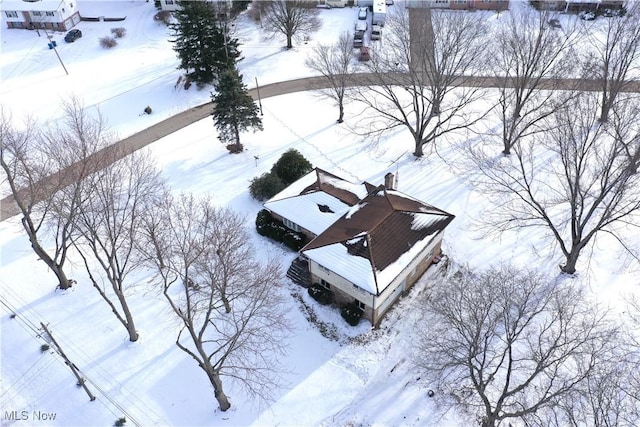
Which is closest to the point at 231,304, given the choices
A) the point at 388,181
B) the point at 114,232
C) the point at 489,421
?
the point at 114,232

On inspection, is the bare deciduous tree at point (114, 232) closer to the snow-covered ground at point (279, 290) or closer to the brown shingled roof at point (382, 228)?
the snow-covered ground at point (279, 290)

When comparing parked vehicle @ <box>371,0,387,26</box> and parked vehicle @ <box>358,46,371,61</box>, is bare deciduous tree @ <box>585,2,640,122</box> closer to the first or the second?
parked vehicle @ <box>358,46,371,61</box>

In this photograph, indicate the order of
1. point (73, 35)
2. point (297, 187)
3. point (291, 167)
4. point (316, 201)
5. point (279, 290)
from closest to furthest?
point (279, 290) < point (316, 201) < point (297, 187) < point (291, 167) < point (73, 35)

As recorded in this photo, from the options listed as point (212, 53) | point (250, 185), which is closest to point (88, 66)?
point (212, 53)

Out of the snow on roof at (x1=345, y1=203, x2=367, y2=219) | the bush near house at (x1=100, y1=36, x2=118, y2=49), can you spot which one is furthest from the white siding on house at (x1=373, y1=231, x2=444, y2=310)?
the bush near house at (x1=100, y1=36, x2=118, y2=49)

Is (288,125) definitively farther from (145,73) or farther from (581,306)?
(581,306)

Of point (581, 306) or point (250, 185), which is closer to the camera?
point (581, 306)

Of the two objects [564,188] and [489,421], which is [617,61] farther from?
[489,421]
